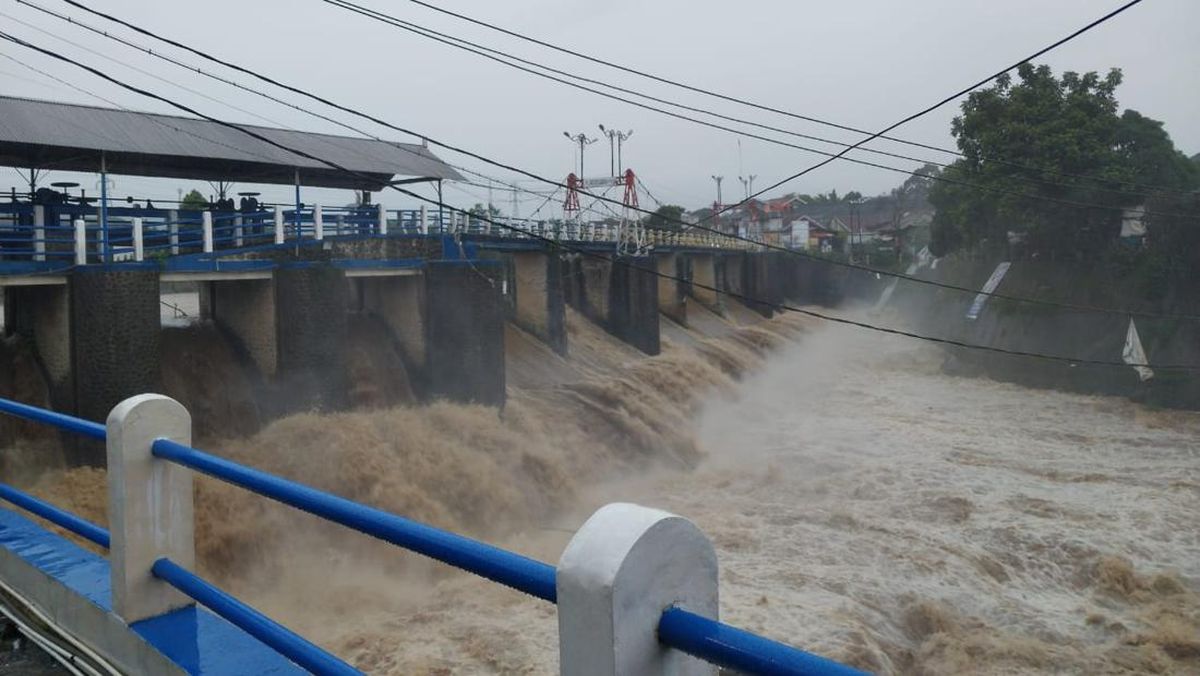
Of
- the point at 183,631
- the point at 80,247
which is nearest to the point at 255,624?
the point at 183,631

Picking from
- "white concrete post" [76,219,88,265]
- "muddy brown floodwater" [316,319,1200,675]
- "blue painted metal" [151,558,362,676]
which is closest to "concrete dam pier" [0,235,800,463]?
"white concrete post" [76,219,88,265]

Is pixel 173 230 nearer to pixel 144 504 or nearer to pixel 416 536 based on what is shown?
pixel 144 504

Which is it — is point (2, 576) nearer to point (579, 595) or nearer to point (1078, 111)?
point (579, 595)

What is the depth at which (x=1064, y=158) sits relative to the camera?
28750 millimetres

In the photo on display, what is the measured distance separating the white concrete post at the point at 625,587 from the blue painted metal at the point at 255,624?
68 cm

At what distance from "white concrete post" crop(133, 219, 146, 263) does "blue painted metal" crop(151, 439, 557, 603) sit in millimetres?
11520

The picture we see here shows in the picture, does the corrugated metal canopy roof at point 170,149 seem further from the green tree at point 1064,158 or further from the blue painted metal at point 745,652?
the green tree at point 1064,158

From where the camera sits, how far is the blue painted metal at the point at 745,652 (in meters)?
1.21

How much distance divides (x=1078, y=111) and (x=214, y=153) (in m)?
27.6

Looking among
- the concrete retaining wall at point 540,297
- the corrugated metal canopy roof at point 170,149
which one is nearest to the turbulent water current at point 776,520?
the concrete retaining wall at point 540,297

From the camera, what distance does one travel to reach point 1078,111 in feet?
96.2

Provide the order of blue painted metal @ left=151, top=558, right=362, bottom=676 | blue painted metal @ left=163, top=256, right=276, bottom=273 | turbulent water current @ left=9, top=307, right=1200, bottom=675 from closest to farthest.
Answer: blue painted metal @ left=151, top=558, right=362, bottom=676 → turbulent water current @ left=9, top=307, right=1200, bottom=675 → blue painted metal @ left=163, top=256, right=276, bottom=273

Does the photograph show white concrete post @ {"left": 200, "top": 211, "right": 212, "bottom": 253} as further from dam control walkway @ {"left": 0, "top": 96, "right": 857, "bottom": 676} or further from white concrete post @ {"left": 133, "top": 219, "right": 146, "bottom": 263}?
white concrete post @ {"left": 133, "top": 219, "right": 146, "bottom": 263}

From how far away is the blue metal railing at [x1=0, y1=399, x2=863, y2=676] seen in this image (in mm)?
1246
